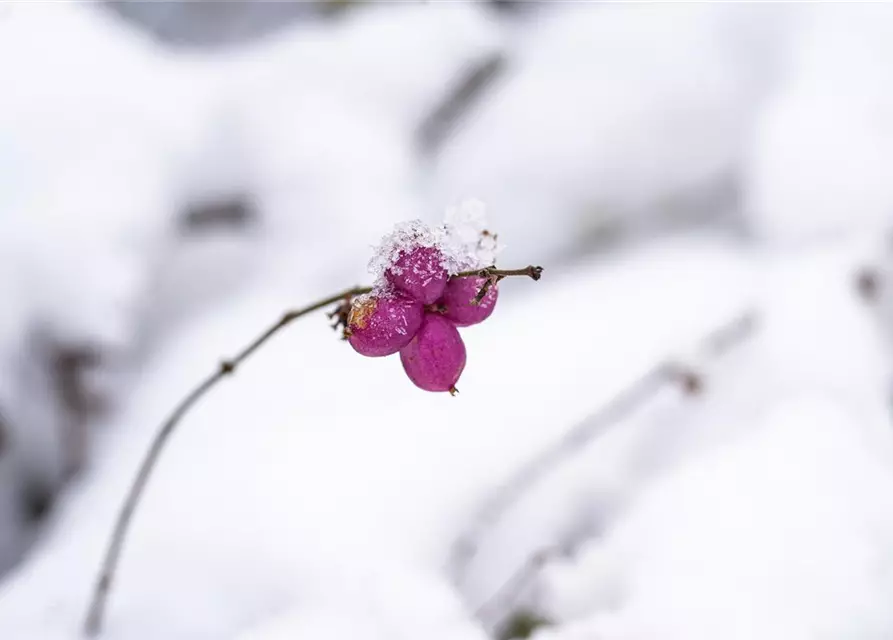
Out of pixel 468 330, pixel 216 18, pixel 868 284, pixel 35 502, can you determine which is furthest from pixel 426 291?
pixel 216 18

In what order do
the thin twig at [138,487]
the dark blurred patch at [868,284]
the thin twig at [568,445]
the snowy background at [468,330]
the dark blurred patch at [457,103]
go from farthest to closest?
the dark blurred patch at [457,103]
the dark blurred patch at [868,284]
the thin twig at [568,445]
the snowy background at [468,330]
the thin twig at [138,487]

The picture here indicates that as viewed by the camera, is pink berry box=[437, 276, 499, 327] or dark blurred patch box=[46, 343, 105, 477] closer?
pink berry box=[437, 276, 499, 327]

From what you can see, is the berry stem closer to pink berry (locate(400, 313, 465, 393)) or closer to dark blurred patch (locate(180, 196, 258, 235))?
pink berry (locate(400, 313, 465, 393))

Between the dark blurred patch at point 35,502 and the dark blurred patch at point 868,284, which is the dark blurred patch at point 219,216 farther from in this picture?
the dark blurred patch at point 868,284

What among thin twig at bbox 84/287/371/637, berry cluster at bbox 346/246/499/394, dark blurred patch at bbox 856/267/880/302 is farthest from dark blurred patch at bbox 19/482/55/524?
dark blurred patch at bbox 856/267/880/302

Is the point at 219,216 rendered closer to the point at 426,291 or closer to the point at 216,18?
the point at 216,18

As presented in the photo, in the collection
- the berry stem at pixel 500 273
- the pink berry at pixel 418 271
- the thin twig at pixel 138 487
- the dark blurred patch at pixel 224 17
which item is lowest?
the berry stem at pixel 500 273

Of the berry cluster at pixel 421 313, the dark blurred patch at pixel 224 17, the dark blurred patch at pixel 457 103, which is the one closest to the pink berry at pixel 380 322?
the berry cluster at pixel 421 313
